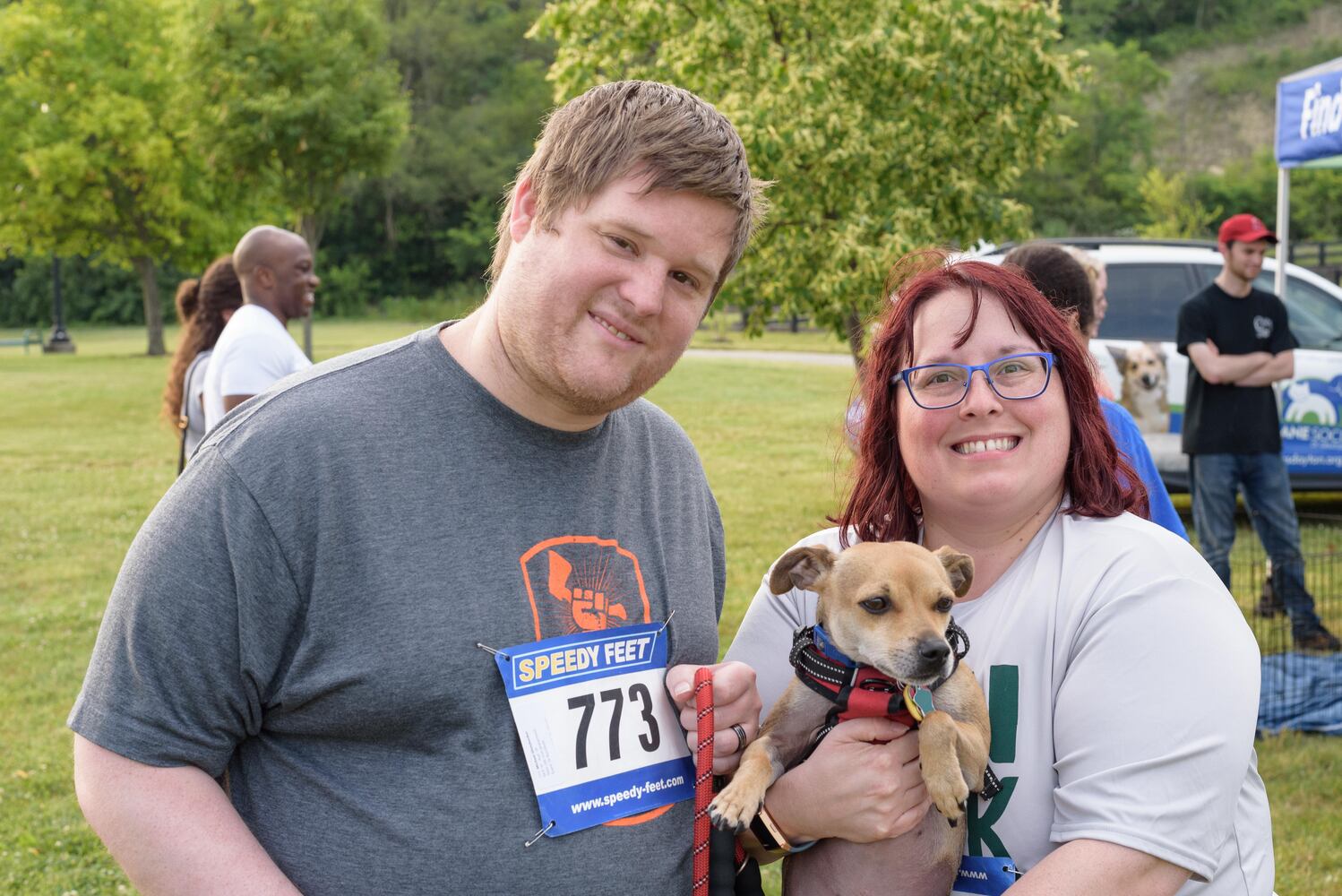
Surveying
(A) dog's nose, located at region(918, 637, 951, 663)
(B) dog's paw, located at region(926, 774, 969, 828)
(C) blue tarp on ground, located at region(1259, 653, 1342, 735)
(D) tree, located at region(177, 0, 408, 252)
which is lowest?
(C) blue tarp on ground, located at region(1259, 653, 1342, 735)

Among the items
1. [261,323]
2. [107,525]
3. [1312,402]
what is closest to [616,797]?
[261,323]

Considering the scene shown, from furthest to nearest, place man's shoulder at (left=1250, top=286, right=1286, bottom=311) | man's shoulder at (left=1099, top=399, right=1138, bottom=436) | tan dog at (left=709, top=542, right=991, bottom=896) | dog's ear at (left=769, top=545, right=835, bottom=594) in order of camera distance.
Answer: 1. man's shoulder at (left=1250, top=286, right=1286, bottom=311)
2. man's shoulder at (left=1099, top=399, right=1138, bottom=436)
3. dog's ear at (left=769, top=545, right=835, bottom=594)
4. tan dog at (left=709, top=542, right=991, bottom=896)

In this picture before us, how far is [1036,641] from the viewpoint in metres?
2.02

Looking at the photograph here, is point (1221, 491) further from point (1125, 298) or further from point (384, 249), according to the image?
point (384, 249)

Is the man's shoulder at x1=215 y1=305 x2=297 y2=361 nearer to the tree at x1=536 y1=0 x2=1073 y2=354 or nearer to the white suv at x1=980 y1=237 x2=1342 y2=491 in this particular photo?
the tree at x1=536 y1=0 x2=1073 y2=354

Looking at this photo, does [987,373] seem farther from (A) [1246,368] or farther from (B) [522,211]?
(A) [1246,368]

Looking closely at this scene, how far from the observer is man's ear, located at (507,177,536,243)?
6.55ft

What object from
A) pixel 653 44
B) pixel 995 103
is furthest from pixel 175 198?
pixel 995 103

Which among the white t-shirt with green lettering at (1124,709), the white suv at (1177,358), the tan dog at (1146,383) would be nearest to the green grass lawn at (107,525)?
the white t-shirt with green lettering at (1124,709)

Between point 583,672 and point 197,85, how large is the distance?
30487 millimetres

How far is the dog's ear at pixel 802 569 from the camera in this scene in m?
2.36

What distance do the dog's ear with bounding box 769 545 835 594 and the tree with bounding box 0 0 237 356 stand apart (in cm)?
3516

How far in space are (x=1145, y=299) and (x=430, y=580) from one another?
9.46 meters

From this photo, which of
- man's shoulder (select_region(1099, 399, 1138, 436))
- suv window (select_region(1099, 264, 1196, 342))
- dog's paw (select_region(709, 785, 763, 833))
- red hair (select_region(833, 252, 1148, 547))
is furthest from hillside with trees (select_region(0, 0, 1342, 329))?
man's shoulder (select_region(1099, 399, 1138, 436))
